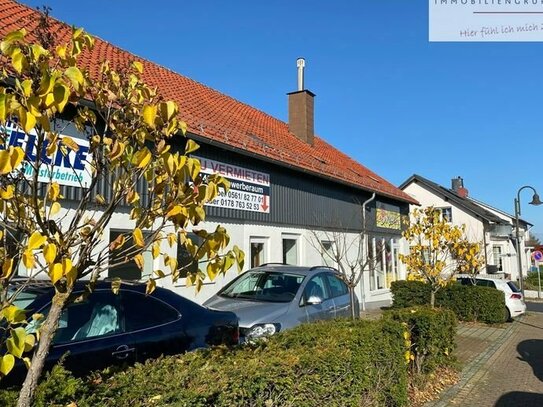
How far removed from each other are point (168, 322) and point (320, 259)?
1090 centimetres

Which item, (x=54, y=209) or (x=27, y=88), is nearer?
(x=27, y=88)

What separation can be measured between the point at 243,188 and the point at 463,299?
9.44m

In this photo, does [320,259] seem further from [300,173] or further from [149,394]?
[149,394]

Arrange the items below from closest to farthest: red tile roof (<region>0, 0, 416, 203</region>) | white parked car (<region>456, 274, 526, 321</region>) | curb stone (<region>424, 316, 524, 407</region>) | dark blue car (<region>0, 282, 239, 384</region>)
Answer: dark blue car (<region>0, 282, 239, 384</region>), curb stone (<region>424, 316, 524, 407</region>), red tile roof (<region>0, 0, 416, 203</region>), white parked car (<region>456, 274, 526, 321</region>)

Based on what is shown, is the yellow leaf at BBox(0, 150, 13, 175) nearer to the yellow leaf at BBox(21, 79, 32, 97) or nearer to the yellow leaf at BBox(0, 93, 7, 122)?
the yellow leaf at BBox(0, 93, 7, 122)

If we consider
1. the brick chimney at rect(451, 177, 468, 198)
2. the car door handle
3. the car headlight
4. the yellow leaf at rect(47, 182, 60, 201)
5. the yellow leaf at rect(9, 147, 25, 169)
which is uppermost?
the brick chimney at rect(451, 177, 468, 198)

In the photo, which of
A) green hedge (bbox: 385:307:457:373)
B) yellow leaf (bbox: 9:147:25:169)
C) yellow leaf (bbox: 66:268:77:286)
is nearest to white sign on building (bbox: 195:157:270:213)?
green hedge (bbox: 385:307:457:373)

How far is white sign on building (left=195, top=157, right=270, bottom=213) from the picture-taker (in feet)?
36.3

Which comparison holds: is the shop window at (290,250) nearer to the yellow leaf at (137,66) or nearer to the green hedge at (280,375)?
the green hedge at (280,375)

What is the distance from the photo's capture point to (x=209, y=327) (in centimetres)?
553

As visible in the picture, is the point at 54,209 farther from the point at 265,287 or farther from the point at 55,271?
the point at 265,287

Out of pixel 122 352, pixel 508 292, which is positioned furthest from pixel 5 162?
pixel 508 292

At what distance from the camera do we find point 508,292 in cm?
1764

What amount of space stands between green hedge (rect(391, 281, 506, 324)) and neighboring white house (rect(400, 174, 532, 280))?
1994cm
